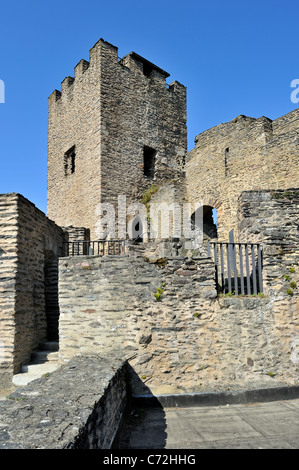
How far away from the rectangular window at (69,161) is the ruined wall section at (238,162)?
18.1ft

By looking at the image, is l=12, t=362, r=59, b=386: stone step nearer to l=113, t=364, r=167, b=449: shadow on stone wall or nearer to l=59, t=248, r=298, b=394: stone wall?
l=59, t=248, r=298, b=394: stone wall

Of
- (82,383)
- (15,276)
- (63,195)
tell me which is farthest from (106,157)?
(82,383)

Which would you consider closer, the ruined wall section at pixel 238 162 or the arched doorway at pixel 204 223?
the ruined wall section at pixel 238 162

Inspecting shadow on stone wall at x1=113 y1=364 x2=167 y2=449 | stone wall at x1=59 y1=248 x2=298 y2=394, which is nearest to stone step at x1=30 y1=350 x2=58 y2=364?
stone wall at x1=59 y1=248 x2=298 y2=394

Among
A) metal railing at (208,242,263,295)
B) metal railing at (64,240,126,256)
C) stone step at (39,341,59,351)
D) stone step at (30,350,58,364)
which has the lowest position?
stone step at (30,350,58,364)

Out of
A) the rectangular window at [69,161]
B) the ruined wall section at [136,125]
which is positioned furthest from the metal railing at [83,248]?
the rectangular window at [69,161]

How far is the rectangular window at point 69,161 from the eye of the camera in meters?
15.3

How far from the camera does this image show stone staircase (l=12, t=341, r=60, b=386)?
5594 millimetres

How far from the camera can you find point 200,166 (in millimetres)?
14445

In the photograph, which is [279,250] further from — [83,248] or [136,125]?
[136,125]

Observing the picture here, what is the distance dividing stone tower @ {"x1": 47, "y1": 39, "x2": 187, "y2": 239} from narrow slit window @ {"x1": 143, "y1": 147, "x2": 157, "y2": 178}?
0.05m

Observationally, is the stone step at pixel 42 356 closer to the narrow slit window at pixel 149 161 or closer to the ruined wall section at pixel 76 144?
the ruined wall section at pixel 76 144
